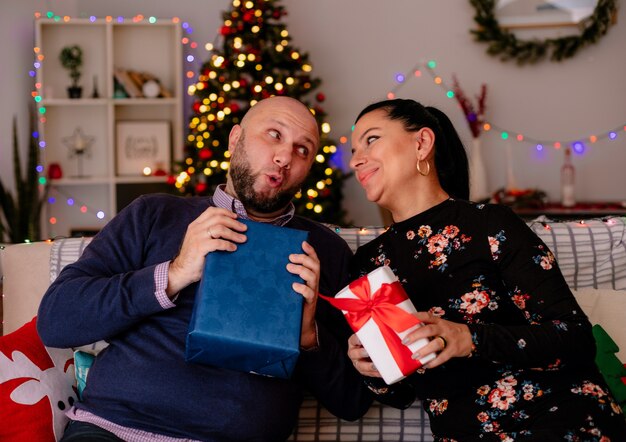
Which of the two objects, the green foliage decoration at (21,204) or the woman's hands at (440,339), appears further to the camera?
the green foliage decoration at (21,204)

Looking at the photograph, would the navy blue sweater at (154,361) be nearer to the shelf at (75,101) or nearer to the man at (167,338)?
the man at (167,338)

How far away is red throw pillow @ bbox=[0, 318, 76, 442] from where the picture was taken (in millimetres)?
1607

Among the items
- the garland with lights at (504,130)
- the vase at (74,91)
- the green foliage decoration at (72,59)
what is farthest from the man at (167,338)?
the garland with lights at (504,130)

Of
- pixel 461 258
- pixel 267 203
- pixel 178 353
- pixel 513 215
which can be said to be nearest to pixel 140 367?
pixel 178 353

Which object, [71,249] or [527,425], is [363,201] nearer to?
[71,249]

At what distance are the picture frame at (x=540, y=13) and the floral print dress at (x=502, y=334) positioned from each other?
12.8 feet

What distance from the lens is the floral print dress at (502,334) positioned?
137 centimetres

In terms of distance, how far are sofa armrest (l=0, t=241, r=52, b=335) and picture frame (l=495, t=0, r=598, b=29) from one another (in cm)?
405

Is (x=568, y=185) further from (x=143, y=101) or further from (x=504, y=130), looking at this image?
(x=143, y=101)

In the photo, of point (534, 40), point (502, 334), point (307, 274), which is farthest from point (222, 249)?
point (534, 40)

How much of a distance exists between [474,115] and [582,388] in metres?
3.77

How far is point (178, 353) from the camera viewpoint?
62.2 inches

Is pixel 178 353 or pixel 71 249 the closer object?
pixel 178 353

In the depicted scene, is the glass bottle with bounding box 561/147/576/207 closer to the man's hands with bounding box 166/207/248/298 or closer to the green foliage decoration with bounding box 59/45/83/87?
the green foliage decoration with bounding box 59/45/83/87
